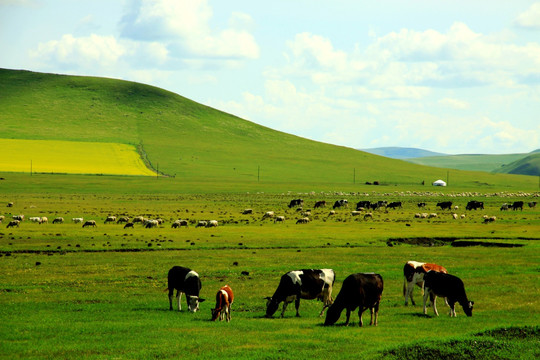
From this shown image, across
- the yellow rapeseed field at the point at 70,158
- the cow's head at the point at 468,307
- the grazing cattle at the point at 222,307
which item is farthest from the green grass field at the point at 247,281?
the yellow rapeseed field at the point at 70,158

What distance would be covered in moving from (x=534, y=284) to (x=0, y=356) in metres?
23.4

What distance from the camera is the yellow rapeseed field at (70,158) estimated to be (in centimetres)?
15688

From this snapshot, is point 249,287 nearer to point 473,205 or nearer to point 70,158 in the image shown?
point 473,205

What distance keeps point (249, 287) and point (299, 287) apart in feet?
22.5

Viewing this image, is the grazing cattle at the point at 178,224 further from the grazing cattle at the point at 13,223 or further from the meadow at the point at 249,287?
the grazing cattle at the point at 13,223

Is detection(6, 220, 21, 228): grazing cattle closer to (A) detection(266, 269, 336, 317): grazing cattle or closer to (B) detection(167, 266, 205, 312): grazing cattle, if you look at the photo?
(B) detection(167, 266, 205, 312): grazing cattle

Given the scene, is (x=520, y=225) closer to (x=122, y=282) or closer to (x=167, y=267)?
(x=167, y=267)

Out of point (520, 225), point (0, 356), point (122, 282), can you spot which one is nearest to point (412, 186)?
point (520, 225)

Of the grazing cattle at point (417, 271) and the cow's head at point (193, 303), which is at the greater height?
the grazing cattle at point (417, 271)

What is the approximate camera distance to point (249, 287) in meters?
29.3

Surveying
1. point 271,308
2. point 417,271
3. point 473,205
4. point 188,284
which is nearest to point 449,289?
point 417,271

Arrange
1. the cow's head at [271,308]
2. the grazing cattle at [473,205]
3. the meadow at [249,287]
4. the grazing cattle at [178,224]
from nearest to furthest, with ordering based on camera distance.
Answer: the meadow at [249,287], the cow's head at [271,308], the grazing cattle at [178,224], the grazing cattle at [473,205]

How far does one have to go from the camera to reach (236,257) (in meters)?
41.0

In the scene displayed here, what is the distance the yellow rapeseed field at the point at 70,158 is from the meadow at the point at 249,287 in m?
92.1
